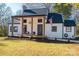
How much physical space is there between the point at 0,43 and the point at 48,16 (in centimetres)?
69

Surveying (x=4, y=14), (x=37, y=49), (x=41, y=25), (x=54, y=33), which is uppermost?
(x=4, y=14)

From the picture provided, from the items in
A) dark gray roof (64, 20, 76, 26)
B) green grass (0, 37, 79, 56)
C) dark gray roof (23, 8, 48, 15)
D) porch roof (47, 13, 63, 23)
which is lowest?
green grass (0, 37, 79, 56)

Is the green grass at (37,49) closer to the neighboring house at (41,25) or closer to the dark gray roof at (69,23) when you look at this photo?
the neighboring house at (41,25)

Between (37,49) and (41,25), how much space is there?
0.32 m

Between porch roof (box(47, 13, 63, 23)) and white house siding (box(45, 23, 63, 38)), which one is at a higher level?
porch roof (box(47, 13, 63, 23))

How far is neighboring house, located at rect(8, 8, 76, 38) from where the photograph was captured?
21.1ft

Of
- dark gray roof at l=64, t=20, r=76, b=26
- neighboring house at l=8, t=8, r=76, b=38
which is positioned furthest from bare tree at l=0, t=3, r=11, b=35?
dark gray roof at l=64, t=20, r=76, b=26

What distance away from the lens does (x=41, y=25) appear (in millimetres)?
6445

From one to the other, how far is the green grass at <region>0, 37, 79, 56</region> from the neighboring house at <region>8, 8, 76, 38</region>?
5.1 inches

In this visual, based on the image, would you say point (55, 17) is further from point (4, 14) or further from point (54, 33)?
point (4, 14)

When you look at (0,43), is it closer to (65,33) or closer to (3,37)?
(3,37)

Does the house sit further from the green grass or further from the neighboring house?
the green grass

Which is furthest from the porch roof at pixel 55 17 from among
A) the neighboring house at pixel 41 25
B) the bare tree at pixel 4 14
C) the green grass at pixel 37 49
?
the bare tree at pixel 4 14

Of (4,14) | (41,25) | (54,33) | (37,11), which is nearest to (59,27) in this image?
(54,33)
